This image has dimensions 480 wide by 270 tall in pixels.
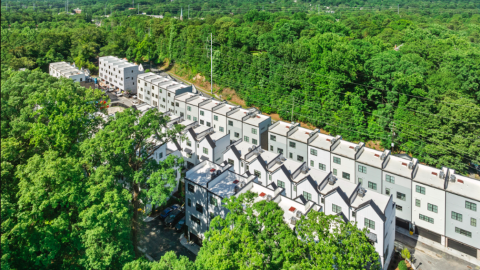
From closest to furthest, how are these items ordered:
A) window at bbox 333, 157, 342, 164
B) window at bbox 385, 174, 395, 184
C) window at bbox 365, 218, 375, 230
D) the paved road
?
1. window at bbox 365, 218, 375, 230
2. the paved road
3. window at bbox 385, 174, 395, 184
4. window at bbox 333, 157, 342, 164

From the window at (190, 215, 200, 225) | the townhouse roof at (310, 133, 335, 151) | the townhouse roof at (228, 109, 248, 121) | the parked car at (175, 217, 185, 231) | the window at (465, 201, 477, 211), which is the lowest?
the parked car at (175, 217, 185, 231)

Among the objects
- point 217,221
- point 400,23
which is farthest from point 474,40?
point 217,221

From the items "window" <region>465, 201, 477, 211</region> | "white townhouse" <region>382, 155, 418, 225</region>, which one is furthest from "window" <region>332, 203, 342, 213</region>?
"window" <region>465, 201, 477, 211</region>

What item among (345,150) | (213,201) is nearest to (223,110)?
(345,150)

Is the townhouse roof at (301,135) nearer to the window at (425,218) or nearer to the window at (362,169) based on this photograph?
the window at (362,169)

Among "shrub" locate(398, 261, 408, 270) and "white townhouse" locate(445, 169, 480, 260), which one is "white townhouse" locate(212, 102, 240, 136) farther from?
"white townhouse" locate(445, 169, 480, 260)

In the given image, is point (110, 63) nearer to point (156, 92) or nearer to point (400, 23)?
point (156, 92)

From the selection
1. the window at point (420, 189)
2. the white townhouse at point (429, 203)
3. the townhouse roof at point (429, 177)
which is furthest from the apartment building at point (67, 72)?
the white townhouse at point (429, 203)
